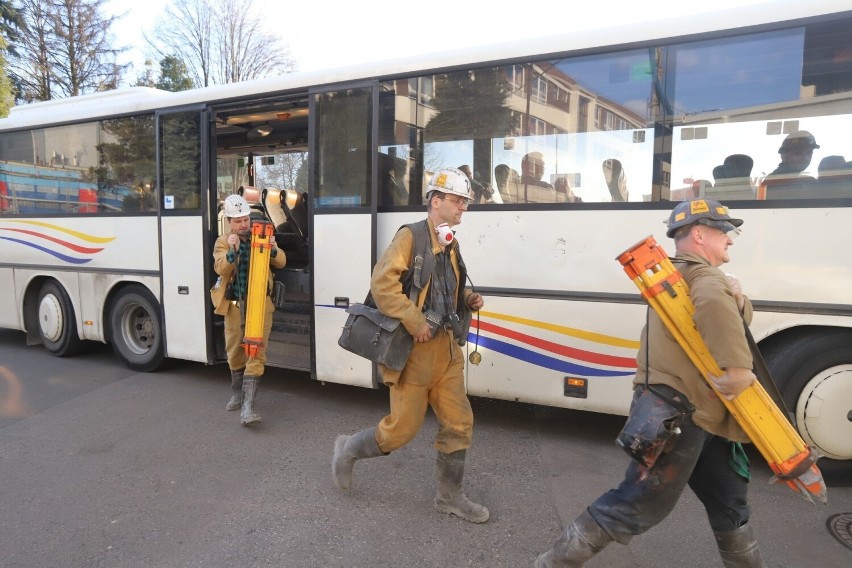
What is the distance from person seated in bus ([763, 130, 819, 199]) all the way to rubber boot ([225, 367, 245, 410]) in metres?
4.59

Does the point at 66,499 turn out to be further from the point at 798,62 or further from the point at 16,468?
the point at 798,62

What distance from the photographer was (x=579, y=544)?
241cm

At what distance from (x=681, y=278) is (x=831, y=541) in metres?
2.03

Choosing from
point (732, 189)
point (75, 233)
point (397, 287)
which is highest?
point (732, 189)

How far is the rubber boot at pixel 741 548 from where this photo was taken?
2309 millimetres

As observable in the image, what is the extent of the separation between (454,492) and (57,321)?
237 inches

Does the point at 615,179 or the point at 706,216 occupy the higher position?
the point at 615,179

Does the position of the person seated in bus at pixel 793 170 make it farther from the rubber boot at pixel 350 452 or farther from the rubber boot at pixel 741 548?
the rubber boot at pixel 350 452

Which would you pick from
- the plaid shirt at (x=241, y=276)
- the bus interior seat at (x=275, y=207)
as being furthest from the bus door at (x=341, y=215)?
the bus interior seat at (x=275, y=207)

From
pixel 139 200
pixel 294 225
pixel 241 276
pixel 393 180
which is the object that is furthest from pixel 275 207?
pixel 393 180

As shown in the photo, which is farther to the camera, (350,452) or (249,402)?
(249,402)

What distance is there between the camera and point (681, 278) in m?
2.25

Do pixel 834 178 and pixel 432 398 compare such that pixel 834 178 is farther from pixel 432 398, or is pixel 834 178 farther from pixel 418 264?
pixel 432 398

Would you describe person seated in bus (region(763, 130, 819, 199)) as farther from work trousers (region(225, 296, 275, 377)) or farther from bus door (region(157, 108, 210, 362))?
bus door (region(157, 108, 210, 362))
